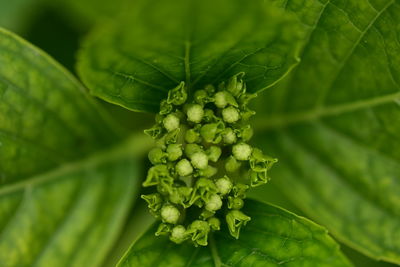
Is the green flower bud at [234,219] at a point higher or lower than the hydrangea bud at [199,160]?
lower

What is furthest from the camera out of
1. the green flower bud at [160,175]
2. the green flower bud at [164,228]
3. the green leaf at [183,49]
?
the green flower bud at [164,228]

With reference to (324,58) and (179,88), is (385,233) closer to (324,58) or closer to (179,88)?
(324,58)

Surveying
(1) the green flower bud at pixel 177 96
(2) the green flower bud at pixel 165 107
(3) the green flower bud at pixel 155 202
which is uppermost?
(1) the green flower bud at pixel 177 96

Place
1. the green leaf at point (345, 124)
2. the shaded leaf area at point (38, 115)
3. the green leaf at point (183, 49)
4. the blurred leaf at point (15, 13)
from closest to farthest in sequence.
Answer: the green leaf at point (183, 49)
the green leaf at point (345, 124)
the shaded leaf area at point (38, 115)
the blurred leaf at point (15, 13)

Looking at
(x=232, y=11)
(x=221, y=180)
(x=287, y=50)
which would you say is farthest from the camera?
(x=221, y=180)

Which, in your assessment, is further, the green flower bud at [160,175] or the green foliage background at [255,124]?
the green flower bud at [160,175]

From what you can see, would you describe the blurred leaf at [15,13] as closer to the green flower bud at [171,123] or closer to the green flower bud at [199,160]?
the green flower bud at [171,123]

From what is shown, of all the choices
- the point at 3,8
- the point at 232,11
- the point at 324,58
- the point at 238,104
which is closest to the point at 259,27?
the point at 232,11

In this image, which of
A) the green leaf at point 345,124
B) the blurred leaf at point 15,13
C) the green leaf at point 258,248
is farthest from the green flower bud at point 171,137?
the blurred leaf at point 15,13
